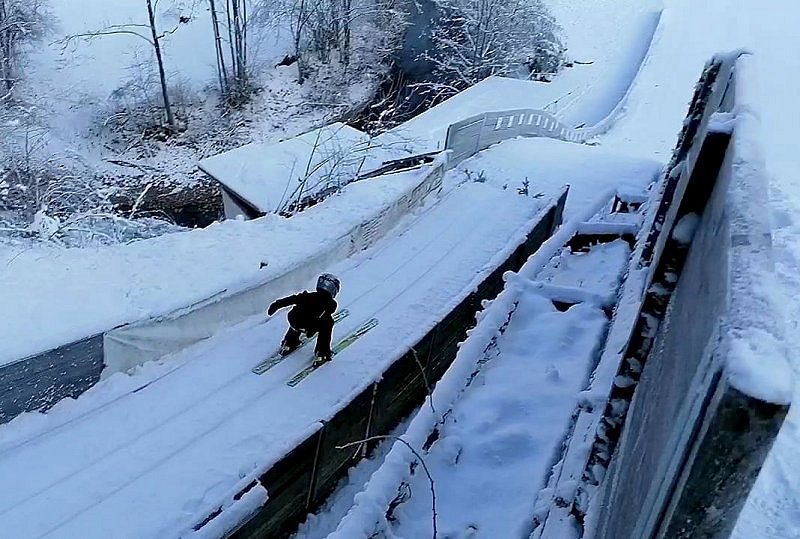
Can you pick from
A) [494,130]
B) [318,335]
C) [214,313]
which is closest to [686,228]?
[318,335]

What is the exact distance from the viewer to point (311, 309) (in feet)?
29.1

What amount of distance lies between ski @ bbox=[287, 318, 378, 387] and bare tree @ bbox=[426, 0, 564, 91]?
78.1 feet

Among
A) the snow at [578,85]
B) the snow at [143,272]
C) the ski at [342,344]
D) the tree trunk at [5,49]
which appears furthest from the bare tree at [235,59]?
the ski at [342,344]

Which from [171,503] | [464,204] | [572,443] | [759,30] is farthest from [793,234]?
[759,30]

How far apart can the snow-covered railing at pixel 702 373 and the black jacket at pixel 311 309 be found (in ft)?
17.8

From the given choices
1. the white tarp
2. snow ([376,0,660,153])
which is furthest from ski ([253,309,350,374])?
snow ([376,0,660,153])

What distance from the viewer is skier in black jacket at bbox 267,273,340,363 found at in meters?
8.80

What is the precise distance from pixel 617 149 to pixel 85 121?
22.4 metres

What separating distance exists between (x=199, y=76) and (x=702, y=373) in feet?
111

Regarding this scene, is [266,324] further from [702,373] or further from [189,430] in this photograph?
[702,373]

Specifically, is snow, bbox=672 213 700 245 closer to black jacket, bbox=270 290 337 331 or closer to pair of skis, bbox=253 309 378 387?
black jacket, bbox=270 290 337 331

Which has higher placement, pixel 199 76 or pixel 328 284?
pixel 328 284

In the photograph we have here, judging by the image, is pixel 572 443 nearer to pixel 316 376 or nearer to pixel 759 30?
pixel 316 376

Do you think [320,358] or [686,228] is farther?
[320,358]
